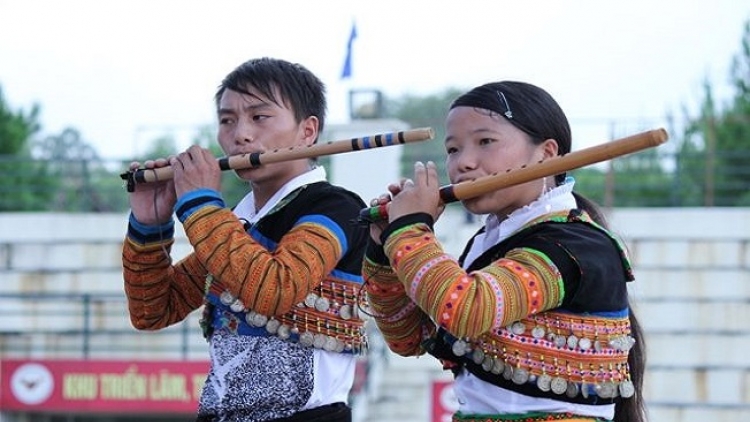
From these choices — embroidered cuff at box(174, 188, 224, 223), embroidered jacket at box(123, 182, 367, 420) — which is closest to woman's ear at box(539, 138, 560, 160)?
embroidered jacket at box(123, 182, 367, 420)

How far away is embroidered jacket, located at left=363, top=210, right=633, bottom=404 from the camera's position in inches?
92.0

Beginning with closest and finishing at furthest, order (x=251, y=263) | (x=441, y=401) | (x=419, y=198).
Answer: (x=419, y=198) → (x=251, y=263) → (x=441, y=401)

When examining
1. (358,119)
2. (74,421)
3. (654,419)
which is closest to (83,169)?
(74,421)

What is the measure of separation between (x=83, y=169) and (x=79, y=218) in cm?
125

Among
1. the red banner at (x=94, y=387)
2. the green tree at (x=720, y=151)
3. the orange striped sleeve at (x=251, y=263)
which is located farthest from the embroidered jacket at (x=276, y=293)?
the green tree at (x=720, y=151)

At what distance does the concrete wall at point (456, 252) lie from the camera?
36.8ft

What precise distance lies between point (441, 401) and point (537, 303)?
285 inches

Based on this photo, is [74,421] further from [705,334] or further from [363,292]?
[363,292]

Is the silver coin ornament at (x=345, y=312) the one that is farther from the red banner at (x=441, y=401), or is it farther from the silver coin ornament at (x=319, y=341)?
the red banner at (x=441, y=401)

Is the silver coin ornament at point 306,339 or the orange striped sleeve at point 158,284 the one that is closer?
the silver coin ornament at point 306,339

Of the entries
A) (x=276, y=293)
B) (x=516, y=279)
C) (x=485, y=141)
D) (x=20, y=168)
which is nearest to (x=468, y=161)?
(x=485, y=141)

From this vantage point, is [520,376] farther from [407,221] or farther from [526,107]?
[526,107]

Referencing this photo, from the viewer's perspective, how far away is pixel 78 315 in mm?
11992

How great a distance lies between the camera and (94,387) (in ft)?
35.6
